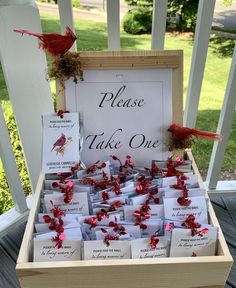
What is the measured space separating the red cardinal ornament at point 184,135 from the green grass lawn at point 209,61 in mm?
1072

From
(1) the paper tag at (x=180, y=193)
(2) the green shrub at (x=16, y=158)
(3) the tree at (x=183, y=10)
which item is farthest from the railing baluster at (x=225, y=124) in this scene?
(3) the tree at (x=183, y=10)

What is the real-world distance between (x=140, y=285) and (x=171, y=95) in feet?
1.63

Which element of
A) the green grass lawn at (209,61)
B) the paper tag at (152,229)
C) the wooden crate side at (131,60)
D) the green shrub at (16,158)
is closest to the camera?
the paper tag at (152,229)

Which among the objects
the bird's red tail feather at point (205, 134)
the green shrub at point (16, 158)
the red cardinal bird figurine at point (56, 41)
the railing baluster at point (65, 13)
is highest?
the railing baluster at point (65, 13)

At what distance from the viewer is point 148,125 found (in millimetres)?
1046

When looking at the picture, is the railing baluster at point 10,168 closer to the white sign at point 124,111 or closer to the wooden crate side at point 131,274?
the white sign at point 124,111

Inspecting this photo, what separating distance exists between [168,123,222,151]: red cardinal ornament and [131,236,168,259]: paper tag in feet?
0.97

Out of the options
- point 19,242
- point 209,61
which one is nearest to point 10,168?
point 19,242

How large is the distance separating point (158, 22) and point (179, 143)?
1.17 ft

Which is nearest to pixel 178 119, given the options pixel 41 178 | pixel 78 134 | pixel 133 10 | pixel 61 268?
pixel 78 134

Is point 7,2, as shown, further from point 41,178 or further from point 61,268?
point 61,268

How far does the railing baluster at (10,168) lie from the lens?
1.26 meters

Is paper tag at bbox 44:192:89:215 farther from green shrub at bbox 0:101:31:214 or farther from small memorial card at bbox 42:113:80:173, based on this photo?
green shrub at bbox 0:101:31:214

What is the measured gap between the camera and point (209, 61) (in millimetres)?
2756
